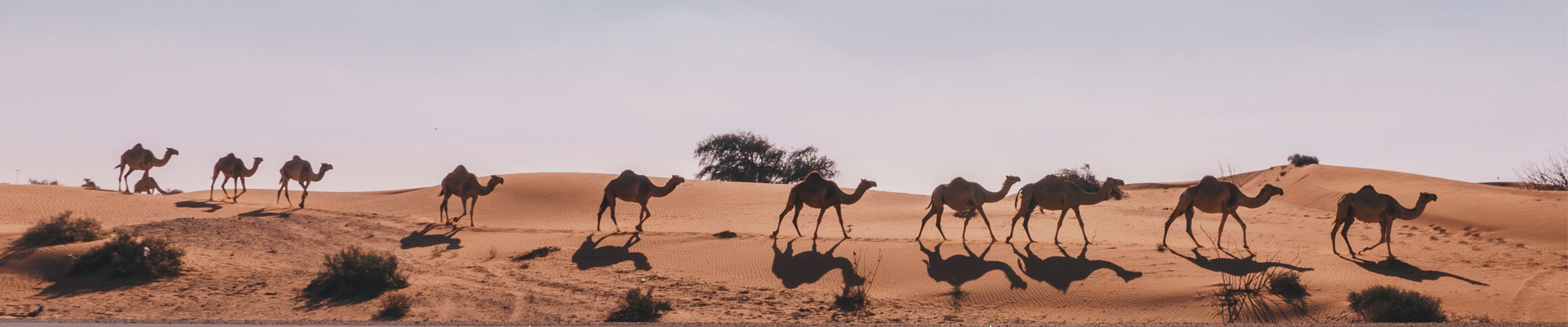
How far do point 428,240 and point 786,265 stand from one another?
8.39m

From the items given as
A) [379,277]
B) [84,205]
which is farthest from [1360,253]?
[84,205]

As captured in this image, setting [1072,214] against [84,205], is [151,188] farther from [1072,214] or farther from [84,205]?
[1072,214]

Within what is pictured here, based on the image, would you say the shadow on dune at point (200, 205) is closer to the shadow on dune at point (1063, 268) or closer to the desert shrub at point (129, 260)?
the desert shrub at point (129, 260)

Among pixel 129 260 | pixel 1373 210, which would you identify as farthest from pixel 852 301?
pixel 129 260

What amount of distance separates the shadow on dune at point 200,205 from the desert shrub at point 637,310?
15834 millimetres

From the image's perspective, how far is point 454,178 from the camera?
77.8 feet

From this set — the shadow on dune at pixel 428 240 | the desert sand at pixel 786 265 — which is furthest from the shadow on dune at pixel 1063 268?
the shadow on dune at pixel 428 240

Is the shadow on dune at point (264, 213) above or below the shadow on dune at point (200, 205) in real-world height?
below

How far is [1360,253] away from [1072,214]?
35.5 ft

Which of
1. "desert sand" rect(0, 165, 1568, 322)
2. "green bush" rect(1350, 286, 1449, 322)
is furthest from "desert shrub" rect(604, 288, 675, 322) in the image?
"green bush" rect(1350, 286, 1449, 322)

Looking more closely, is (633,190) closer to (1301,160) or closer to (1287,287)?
(1287,287)

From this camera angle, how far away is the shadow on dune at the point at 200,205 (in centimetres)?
2452

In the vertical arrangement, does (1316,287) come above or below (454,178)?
below

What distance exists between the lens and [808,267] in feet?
55.2
